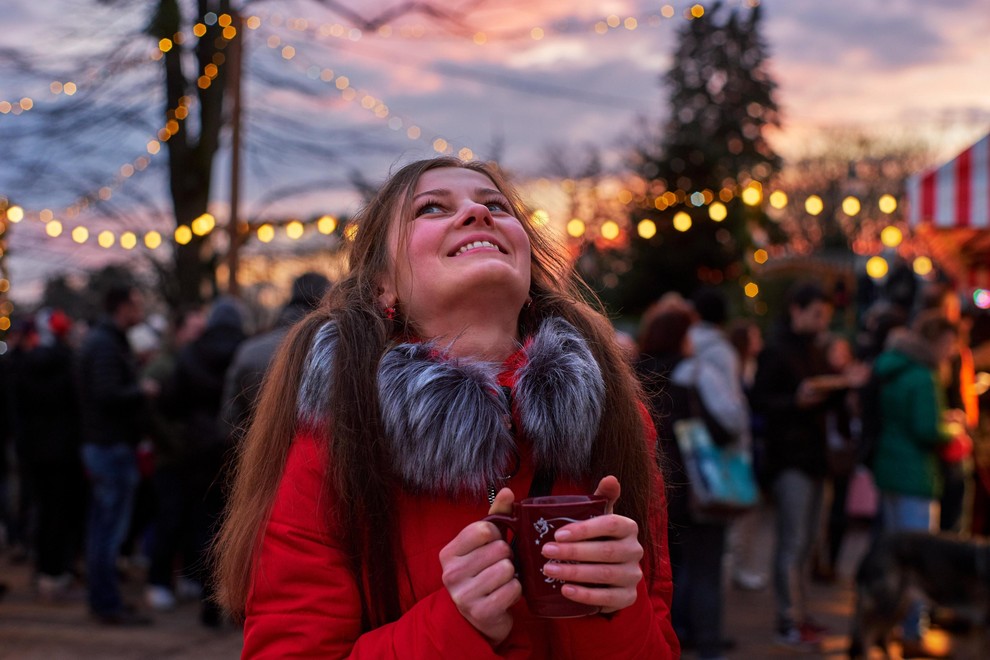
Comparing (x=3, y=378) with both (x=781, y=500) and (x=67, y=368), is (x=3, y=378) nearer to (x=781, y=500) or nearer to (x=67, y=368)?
(x=67, y=368)

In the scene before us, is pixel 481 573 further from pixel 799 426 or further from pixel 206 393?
pixel 206 393

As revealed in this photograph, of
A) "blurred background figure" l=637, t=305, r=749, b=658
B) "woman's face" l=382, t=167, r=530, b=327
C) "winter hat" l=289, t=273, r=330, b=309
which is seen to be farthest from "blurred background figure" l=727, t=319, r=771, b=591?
"woman's face" l=382, t=167, r=530, b=327

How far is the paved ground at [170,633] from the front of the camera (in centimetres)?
581

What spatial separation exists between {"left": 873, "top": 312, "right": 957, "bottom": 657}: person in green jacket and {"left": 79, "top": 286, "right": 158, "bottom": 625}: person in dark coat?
449 cm

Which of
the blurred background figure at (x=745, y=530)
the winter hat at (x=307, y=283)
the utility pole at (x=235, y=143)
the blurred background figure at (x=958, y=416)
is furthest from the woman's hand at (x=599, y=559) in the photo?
the utility pole at (x=235, y=143)

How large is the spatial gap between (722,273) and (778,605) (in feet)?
76.1

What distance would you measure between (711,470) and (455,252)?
3.57 meters

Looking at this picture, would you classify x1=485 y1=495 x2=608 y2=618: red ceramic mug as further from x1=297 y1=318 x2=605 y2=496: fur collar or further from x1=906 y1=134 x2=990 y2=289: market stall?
x1=906 y1=134 x2=990 y2=289: market stall

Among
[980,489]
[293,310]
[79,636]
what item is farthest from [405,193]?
[980,489]

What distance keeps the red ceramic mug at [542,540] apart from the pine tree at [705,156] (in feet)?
75.7

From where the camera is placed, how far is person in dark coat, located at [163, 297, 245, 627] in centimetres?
634

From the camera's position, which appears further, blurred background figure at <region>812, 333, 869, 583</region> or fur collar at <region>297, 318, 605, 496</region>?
blurred background figure at <region>812, 333, 869, 583</region>

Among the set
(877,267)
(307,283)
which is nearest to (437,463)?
(307,283)

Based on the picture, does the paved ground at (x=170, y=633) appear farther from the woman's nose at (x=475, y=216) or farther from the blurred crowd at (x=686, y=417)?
the woman's nose at (x=475, y=216)
